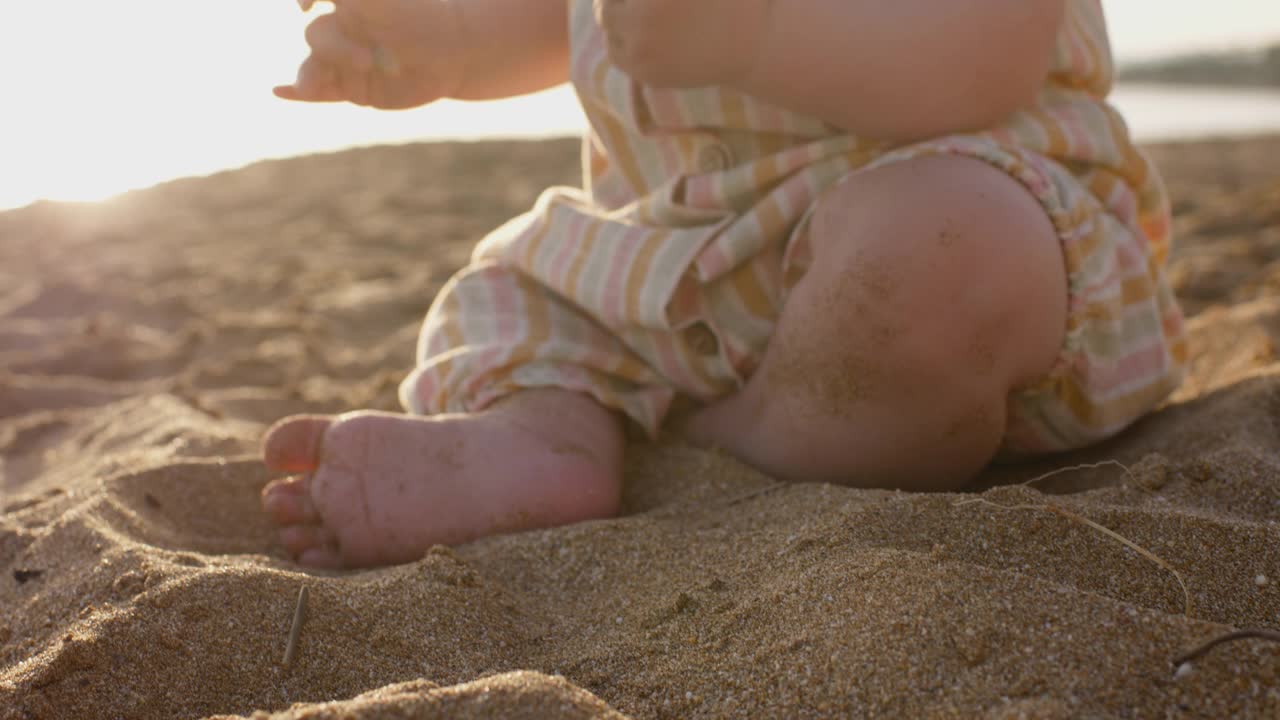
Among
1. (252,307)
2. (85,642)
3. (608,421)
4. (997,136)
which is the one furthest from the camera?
(252,307)

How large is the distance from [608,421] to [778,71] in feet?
1.63

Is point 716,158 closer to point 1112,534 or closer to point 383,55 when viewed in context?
point 383,55

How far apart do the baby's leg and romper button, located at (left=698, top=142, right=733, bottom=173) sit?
6.9 inches

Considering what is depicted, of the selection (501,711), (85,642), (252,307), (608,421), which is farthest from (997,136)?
(252,307)

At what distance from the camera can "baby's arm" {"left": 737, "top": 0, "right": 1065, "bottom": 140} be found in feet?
3.80

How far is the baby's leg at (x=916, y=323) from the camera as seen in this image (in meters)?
1.17

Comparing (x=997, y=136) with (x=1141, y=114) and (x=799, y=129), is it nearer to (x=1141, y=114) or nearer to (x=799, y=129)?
(x=799, y=129)

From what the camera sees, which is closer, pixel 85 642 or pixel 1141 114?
pixel 85 642

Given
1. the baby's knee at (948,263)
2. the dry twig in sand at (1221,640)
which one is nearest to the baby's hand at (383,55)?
the baby's knee at (948,263)

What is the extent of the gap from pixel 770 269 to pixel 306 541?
661mm

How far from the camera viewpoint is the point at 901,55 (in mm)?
1171

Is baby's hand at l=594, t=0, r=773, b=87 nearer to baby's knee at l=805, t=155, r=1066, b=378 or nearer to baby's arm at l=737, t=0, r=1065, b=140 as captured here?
baby's arm at l=737, t=0, r=1065, b=140

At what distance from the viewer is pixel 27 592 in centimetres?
108

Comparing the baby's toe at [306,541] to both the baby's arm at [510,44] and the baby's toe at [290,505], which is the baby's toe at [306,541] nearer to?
the baby's toe at [290,505]
